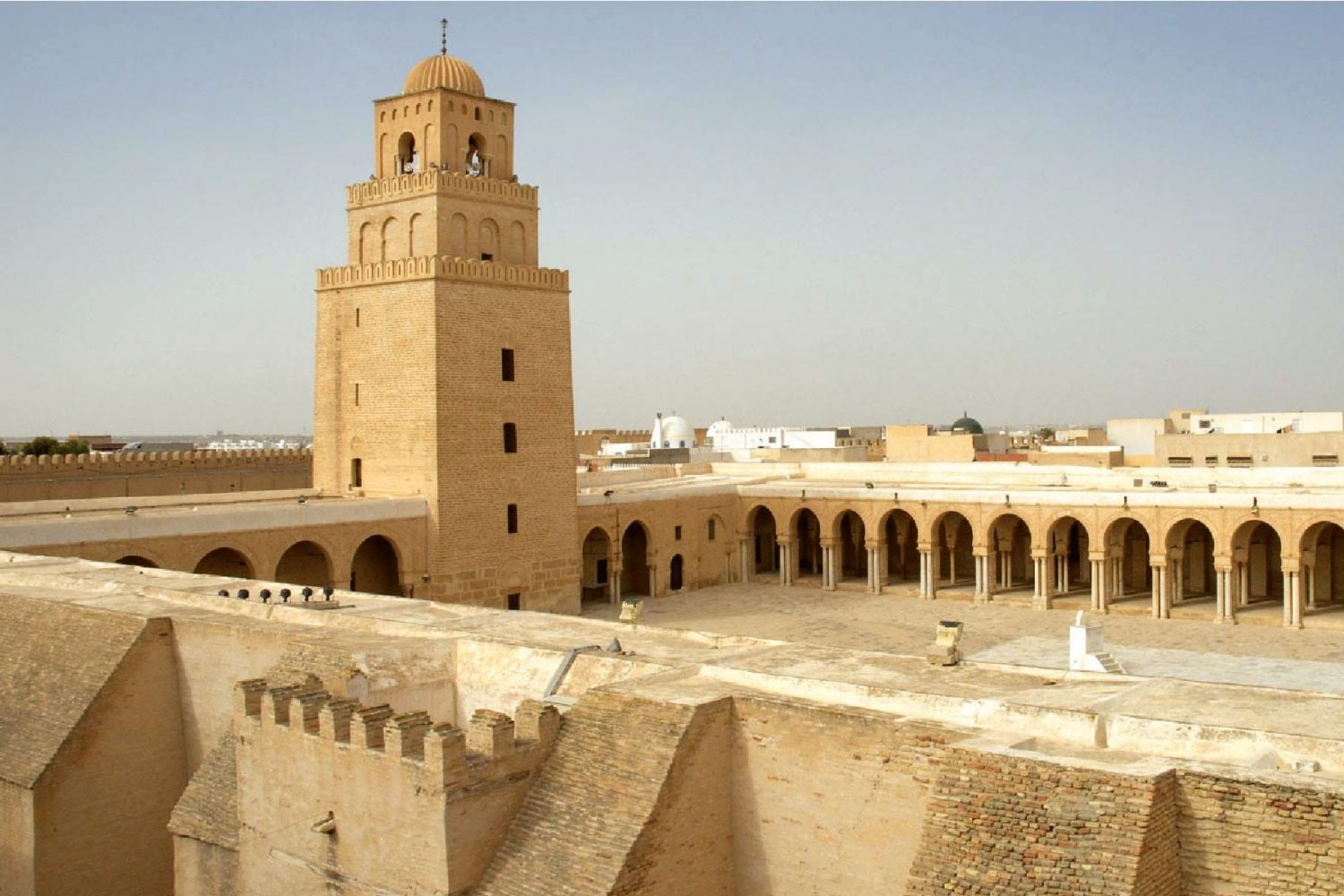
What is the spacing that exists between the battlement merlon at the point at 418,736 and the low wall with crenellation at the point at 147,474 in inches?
775

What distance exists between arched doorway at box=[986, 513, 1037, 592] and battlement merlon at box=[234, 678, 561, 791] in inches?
875

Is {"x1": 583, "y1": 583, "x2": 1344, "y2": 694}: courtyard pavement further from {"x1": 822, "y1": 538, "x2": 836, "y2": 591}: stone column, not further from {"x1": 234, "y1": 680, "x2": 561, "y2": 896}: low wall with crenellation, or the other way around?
{"x1": 234, "y1": 680, "x2": 561, "y2": 896}: low wall with crenellation

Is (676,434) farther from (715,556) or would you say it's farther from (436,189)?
(436,189)

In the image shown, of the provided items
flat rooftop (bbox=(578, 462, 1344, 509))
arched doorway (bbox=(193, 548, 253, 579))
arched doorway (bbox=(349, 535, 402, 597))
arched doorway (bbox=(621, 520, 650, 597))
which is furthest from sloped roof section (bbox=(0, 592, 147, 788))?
arched doorway (bbox=(621, 520, 650, 597))

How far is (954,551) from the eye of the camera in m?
33.3

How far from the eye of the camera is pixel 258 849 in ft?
32.0

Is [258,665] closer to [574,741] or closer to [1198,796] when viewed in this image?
[574,741]

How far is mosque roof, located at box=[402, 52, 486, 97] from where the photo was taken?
25.6 metres

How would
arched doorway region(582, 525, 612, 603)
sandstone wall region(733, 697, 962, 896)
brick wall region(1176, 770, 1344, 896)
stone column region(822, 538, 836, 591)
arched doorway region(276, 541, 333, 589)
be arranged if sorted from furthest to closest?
1. stone column region(822, 538, 836, 591)
2. arched doorway region(582, 525, 612, 603)
3. arched doorway region(276, 541, 333, 589)
4. sandstone wall region(733, 697, 962, 896)
5. brick wall region(1176, 770, 1344, 896)

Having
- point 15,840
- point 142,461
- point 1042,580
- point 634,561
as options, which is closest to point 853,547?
point 634,561

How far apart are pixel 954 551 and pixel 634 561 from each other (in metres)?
8.46

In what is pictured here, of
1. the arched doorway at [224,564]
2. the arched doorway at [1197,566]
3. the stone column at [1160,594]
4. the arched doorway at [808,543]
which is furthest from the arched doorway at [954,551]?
the arched doorway at [224,564]

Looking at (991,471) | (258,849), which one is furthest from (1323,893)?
(991,471)

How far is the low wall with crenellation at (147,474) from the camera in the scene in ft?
91.2
